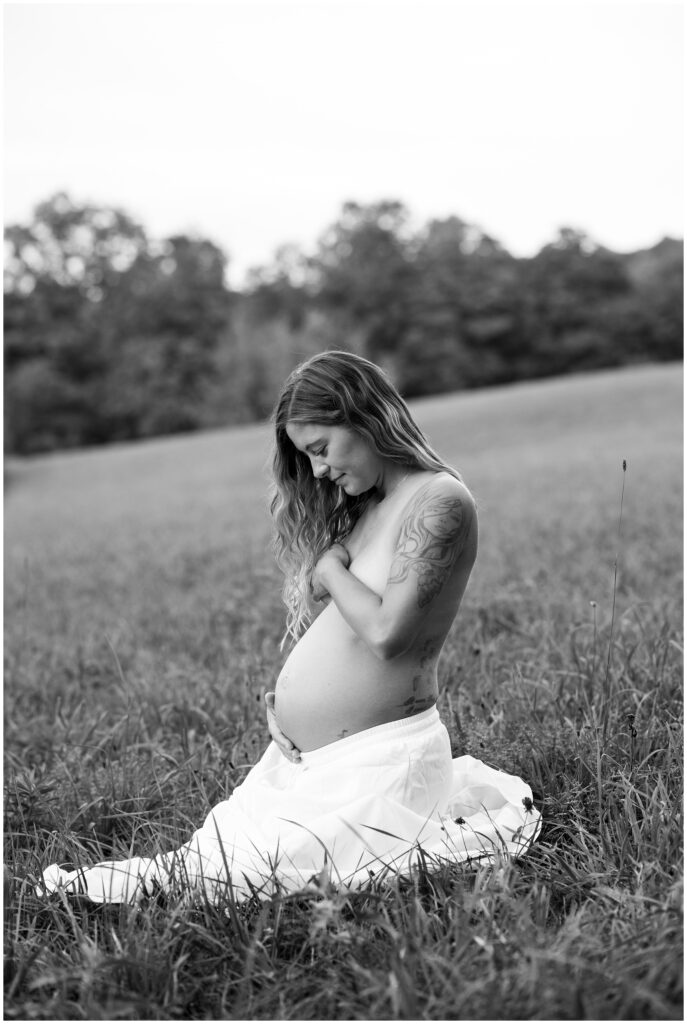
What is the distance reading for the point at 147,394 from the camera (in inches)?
1681

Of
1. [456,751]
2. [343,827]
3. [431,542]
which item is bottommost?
[456,751]

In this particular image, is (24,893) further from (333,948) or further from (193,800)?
(333,948)

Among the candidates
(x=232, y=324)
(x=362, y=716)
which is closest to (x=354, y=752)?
(x=362, y=716)

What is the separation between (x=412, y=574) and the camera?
2.26 metres

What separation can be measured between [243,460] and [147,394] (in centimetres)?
2249

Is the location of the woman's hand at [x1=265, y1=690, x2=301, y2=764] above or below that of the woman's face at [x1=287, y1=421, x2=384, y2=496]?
below

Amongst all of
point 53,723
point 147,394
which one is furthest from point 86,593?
point 147,394

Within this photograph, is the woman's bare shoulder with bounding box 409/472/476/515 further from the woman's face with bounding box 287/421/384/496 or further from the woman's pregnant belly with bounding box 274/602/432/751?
the woman's pregnant belly with bounding box 274/602/432/751

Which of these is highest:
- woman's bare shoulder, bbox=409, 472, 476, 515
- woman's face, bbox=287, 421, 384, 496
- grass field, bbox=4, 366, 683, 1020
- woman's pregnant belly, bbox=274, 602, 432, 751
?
woman's face, bbox=287, 421, 384, 496

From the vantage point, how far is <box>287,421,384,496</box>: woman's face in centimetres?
242

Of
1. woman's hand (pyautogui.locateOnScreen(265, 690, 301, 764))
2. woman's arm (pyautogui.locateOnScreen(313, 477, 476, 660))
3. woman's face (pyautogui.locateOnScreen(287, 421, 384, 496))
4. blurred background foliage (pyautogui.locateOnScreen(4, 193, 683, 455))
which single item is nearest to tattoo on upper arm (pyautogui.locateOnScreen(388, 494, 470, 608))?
woman's arm (pyautogui.locateOnScreen(313, 477, 476, 660))

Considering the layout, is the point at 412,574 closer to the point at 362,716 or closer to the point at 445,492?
the point at 445,492

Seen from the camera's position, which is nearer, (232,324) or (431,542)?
(431,542)

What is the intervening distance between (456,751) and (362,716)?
2.51ft
